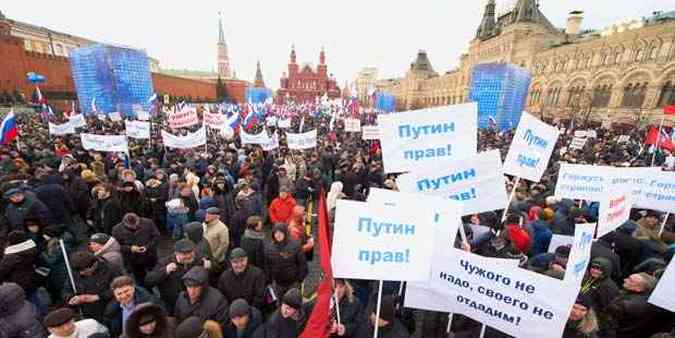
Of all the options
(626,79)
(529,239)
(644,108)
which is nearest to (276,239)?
(529,239)

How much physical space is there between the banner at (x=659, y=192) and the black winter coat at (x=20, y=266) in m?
7.78

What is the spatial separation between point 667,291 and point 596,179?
303cm

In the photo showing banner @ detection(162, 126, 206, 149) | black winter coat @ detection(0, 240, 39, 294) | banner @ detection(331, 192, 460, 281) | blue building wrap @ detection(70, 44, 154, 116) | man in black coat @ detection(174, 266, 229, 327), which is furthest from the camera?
blue building wrap @ detection(70, 44, 154, 116)

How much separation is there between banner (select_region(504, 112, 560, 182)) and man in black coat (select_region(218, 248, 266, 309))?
3433mm

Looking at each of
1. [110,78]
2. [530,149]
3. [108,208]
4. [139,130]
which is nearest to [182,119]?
[139,130]

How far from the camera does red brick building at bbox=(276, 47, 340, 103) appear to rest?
9069 cm

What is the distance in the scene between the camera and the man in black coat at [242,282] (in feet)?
10.8

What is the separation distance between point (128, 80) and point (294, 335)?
83.8 ft

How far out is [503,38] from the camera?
49812mm

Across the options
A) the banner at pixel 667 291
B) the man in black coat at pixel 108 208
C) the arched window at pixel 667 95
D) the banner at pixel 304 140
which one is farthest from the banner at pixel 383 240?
the arched window at pixel 667 95

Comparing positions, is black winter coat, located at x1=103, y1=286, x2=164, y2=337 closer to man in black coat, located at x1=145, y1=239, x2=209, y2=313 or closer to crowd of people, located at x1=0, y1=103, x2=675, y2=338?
crowd of people, located at x1=0, y1=103, x2=675, y2=338

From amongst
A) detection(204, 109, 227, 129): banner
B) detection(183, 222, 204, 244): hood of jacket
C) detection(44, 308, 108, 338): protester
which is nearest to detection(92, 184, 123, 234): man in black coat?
detection(183, 222, 204, 244): hood of jacket

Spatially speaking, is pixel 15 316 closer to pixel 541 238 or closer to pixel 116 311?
pixel 116 311

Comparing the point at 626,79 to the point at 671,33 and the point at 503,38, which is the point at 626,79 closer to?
the point at 671,33
